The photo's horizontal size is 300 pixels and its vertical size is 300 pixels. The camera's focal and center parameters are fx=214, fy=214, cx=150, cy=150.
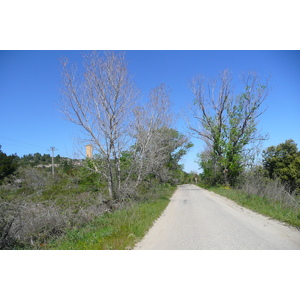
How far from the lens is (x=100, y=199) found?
10453 mm

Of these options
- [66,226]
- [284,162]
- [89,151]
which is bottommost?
[66,226]

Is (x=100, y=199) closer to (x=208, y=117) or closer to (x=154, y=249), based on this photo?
(x=154, y=249)

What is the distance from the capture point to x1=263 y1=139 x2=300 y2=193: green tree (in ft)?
81.2

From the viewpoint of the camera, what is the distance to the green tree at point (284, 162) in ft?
81.2

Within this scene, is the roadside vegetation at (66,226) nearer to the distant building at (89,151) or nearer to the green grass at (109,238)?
the green grass at (109,238)

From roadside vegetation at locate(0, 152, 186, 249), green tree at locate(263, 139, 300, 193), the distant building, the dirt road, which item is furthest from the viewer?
green tree at locate(263, 139, 300, 193)

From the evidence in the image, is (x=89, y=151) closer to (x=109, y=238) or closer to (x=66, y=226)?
(x=66, y=226)

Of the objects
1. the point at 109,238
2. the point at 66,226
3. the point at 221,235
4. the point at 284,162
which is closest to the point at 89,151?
the point at 66,226

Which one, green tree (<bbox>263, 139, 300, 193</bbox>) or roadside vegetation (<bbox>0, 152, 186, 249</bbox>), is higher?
green tree (<bbox>263, 139, 300, 193</bbox>)

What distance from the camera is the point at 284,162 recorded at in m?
26.9

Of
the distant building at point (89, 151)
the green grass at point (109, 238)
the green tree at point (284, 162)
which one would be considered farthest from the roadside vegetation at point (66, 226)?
the green tree at point (284, 162)

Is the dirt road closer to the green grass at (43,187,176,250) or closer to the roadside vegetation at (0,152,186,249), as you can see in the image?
the green grass at (43,187,176,250)

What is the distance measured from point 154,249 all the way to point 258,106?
2408cm

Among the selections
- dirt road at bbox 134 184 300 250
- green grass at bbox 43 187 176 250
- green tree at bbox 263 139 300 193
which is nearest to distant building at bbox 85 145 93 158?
green grass at bbox 43 187 176 250
